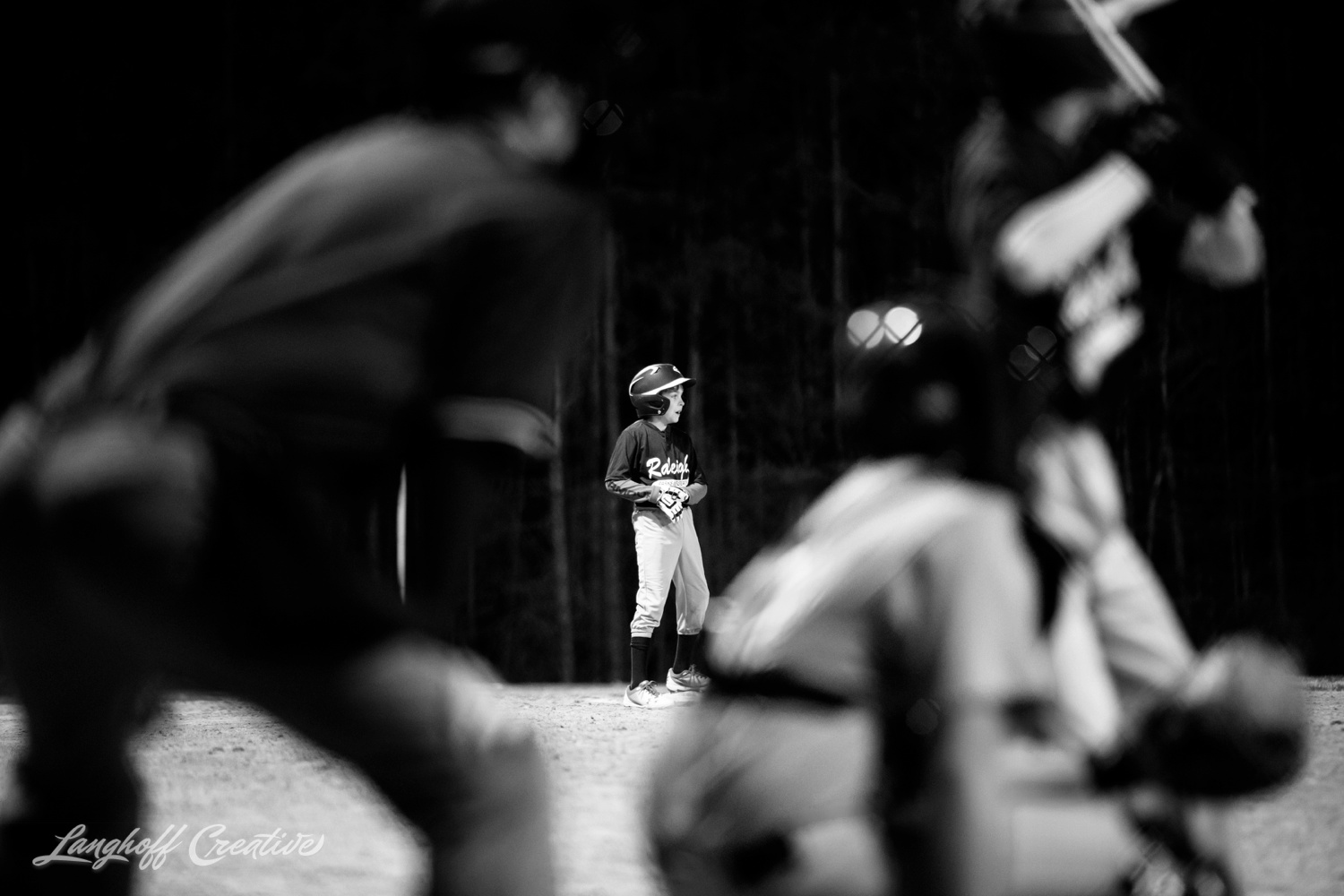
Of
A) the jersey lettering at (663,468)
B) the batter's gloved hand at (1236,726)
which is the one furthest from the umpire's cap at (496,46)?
the jersey lettering at (663,468)

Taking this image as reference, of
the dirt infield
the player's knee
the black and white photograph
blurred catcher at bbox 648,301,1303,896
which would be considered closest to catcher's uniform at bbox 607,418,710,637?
the dirt infield

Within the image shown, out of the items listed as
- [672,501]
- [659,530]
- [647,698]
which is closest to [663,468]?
[672,501]

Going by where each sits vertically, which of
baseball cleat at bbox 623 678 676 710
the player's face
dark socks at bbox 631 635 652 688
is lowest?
baseball cleat at bbox 623 678 676 710

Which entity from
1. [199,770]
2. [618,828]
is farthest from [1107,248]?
[199,770]

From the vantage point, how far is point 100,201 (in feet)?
70.3

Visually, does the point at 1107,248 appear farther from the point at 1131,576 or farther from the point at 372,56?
the point at 372,56

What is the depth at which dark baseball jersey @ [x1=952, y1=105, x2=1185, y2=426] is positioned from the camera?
9.11 ft

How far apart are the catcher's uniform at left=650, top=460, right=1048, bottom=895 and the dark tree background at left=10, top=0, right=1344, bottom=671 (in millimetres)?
18529

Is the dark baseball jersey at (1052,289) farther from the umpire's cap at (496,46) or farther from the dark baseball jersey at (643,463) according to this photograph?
the dark baseball jersey at (643,463)

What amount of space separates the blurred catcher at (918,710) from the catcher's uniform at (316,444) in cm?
37

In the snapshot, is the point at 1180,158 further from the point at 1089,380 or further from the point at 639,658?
the point at 639,658

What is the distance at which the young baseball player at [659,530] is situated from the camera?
9750 mm

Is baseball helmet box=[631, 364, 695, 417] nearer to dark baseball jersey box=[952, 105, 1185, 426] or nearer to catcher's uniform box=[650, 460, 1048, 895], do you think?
dark baseball jersey box=[952, 105, 1185, 426]

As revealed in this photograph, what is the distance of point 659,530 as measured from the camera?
9.80 metres
